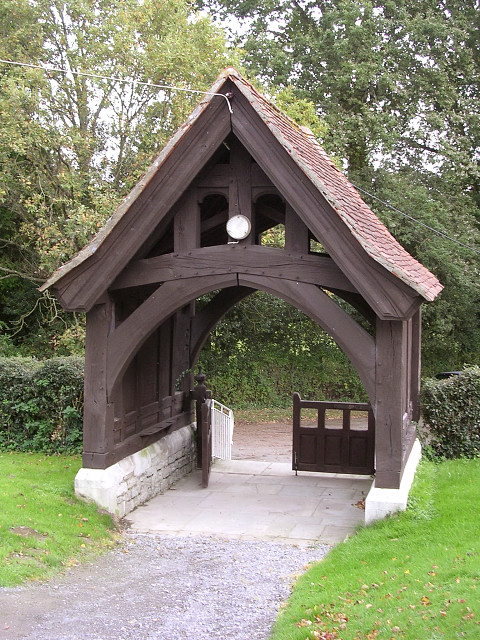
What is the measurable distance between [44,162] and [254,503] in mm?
9721

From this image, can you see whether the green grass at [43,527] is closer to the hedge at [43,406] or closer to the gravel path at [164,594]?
the gravel path at [164,594]

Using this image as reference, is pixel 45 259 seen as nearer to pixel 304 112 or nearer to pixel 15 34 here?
pixel 15 34

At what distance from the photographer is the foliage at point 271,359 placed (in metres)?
19.5

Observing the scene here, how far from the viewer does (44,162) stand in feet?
51.3

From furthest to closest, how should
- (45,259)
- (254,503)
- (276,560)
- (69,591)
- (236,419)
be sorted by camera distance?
(236,419) → (45,259) → (254,503) → (276,560) → (69,591)

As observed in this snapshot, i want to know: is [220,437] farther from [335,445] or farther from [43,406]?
[43,406]

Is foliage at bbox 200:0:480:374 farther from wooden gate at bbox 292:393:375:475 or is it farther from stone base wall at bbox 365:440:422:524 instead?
stone base wall at bbox 365:440:422:524

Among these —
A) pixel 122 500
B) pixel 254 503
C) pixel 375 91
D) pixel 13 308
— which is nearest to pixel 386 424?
pixel 254 503

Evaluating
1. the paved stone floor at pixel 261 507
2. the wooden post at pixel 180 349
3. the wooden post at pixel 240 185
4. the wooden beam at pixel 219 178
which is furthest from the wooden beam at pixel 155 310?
the wooden post at pixel 180 349

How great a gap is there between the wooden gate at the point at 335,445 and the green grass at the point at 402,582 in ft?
8.08

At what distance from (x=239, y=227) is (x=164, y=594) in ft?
12.6

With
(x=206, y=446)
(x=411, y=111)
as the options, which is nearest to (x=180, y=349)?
(x=206, y=446)

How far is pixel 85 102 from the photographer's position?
1573cm

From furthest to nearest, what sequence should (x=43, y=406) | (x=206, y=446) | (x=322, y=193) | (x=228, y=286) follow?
(x=43, y=406) → (x=206, y=446) → (x=228, y=286) → (x=322, y=193)
